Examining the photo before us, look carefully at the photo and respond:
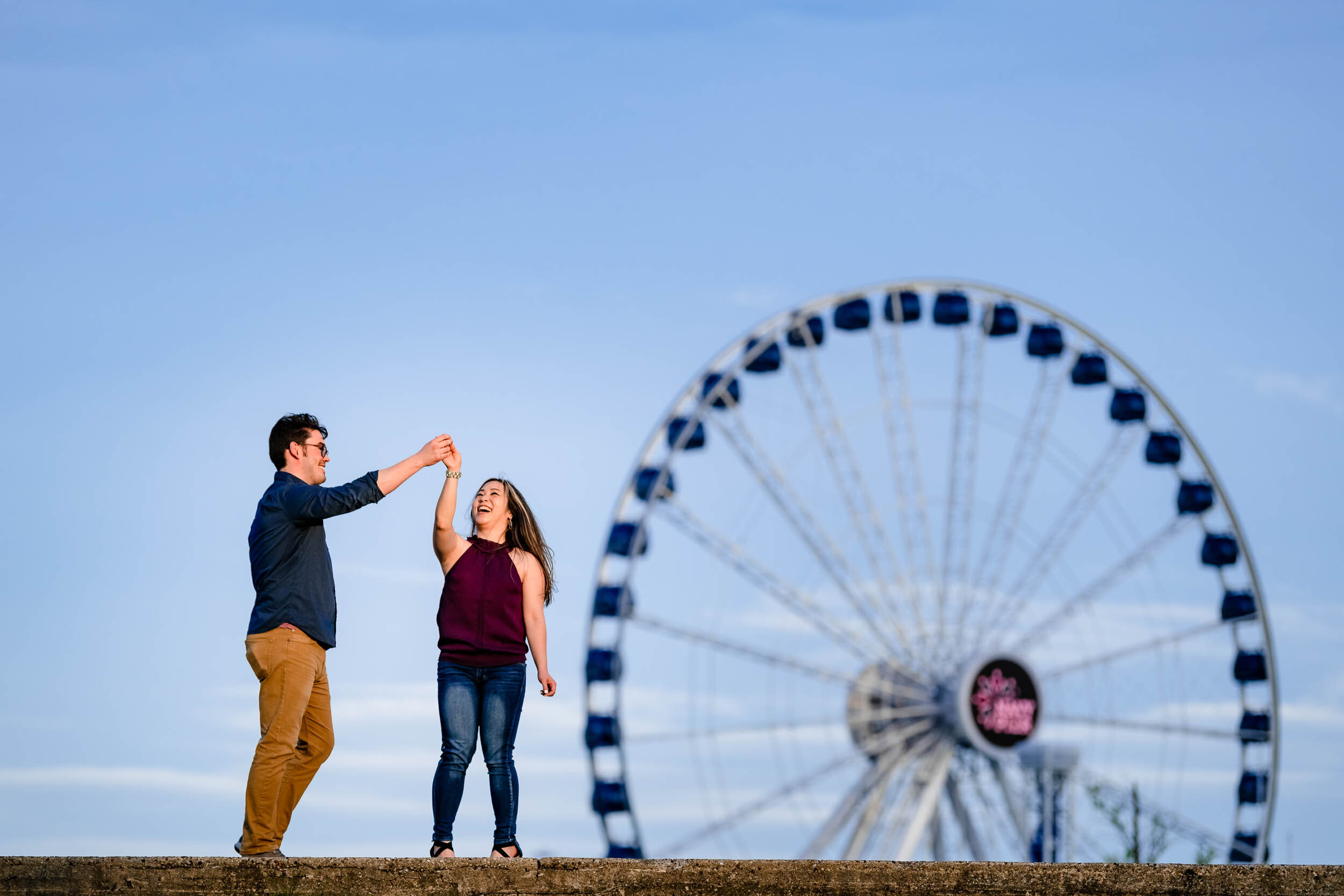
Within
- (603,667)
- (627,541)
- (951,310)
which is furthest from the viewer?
(951,310)

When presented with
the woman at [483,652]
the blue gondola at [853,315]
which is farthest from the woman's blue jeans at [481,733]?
the blue gondola at [853,315]

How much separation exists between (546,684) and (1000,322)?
72.2 feet

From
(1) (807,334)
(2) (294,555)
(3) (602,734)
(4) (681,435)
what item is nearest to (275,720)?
(2) (294,555)

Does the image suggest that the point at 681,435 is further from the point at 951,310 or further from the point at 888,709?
the point at 951,310

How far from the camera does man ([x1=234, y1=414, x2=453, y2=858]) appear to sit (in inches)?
270

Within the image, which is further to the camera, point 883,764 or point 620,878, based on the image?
point 883,764

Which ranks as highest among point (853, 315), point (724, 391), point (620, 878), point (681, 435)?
point (853, 315)

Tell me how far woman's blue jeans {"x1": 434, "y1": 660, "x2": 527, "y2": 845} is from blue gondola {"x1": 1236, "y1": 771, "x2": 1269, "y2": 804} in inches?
950

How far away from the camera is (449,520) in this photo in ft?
23.9

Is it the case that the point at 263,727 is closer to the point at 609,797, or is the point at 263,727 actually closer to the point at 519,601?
the point at 519,601

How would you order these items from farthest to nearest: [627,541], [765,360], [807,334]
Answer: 1. [807,334]
2. [765,360]
3. [627,541]

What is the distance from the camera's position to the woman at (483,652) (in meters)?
7.19

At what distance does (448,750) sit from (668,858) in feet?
4.43

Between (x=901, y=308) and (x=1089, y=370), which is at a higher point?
(x=901, y=308)
